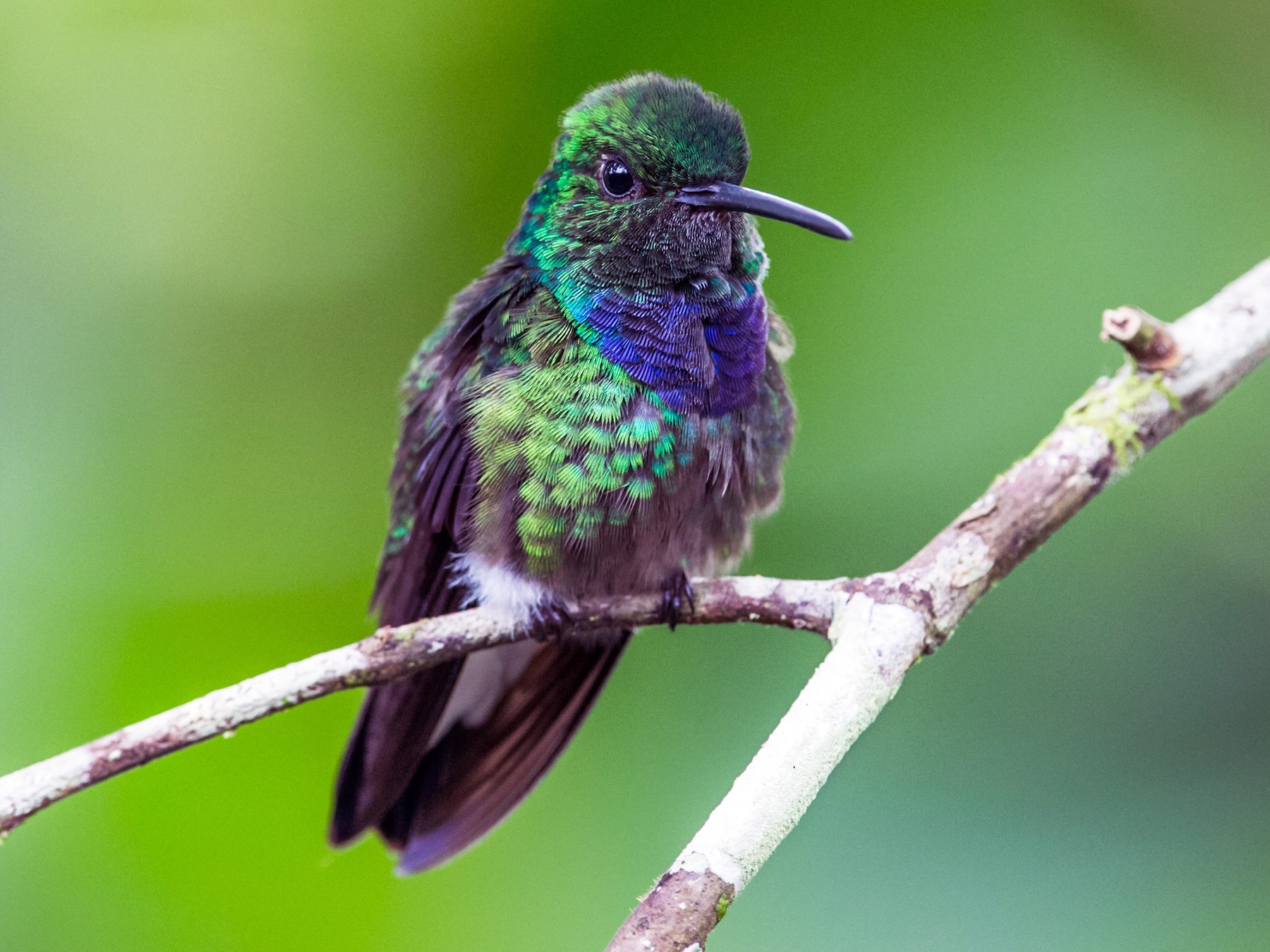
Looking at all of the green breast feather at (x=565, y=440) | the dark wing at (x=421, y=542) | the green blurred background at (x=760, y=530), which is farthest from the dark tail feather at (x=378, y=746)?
the green breast feather at (x=565, y=440)

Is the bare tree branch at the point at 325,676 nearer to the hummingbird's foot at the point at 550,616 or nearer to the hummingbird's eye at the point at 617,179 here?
the hummingbird's foot at the point at 550,616

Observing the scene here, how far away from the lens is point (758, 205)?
88.3 inches

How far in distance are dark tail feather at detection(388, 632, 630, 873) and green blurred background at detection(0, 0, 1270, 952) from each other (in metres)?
0.22

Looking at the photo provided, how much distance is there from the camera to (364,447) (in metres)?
3.33

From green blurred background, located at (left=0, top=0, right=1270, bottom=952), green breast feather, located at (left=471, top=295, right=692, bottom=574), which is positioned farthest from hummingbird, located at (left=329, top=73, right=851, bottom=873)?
green blurred background, located at (left=0, top=0, right=1270, bottom=952)

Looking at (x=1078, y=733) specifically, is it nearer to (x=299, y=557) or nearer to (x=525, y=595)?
(x=525, y=595)

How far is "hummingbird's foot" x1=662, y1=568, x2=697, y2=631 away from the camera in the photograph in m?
2.29

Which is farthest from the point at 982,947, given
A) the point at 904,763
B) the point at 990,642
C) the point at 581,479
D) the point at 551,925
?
the point at 581,479

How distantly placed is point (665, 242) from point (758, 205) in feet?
0.63

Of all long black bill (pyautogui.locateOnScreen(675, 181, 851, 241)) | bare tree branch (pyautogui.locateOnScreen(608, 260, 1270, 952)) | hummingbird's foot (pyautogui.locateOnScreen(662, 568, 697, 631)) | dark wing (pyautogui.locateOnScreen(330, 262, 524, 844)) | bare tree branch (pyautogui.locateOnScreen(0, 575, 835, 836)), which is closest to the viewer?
bare tree branch (pyautogui.locateOnScreen(608, 260, 1270, 952))

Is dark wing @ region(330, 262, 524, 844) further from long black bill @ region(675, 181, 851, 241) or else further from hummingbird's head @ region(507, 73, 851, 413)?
long black bill @ region(675, 181, 851, 241)

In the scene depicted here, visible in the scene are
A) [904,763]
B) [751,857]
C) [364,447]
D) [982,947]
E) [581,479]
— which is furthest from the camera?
[364,447]

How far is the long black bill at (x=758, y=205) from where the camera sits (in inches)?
86.0

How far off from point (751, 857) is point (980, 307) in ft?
6.46
